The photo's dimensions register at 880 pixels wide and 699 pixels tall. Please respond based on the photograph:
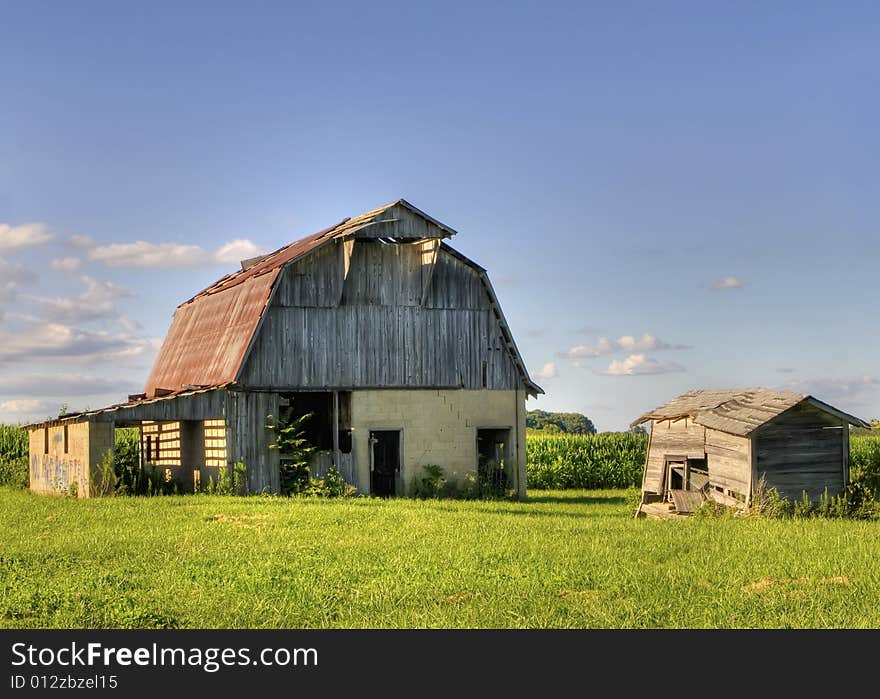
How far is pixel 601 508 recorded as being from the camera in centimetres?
3117

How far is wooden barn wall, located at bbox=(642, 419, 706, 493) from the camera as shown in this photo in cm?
2748

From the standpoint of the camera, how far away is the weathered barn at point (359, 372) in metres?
31.2

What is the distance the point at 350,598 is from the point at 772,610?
517 centimetres

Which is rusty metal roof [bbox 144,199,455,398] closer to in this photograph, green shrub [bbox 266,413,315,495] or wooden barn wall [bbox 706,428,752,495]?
green shrub [bbox 266,413,315,495]

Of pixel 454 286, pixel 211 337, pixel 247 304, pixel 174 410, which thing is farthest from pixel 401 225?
pixel 174 410

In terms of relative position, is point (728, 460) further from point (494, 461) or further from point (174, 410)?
point (174, 410)

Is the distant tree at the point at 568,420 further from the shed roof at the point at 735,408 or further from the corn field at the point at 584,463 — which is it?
the shed roof at the point at 735,408

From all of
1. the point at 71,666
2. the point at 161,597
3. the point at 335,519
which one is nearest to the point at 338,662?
the point at 71,666

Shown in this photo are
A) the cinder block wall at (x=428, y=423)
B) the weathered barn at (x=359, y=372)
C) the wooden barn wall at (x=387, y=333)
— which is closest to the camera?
the weathered barn at (x=359, y=372)

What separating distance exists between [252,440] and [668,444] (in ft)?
37.5

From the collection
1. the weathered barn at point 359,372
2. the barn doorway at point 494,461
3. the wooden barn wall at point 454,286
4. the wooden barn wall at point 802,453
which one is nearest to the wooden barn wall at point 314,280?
the weathered barn at point 359,372

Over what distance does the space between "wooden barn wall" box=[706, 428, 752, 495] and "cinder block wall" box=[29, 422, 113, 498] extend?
50.9 feet

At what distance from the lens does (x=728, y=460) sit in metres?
25.6

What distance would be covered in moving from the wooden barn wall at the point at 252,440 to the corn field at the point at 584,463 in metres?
14.6
